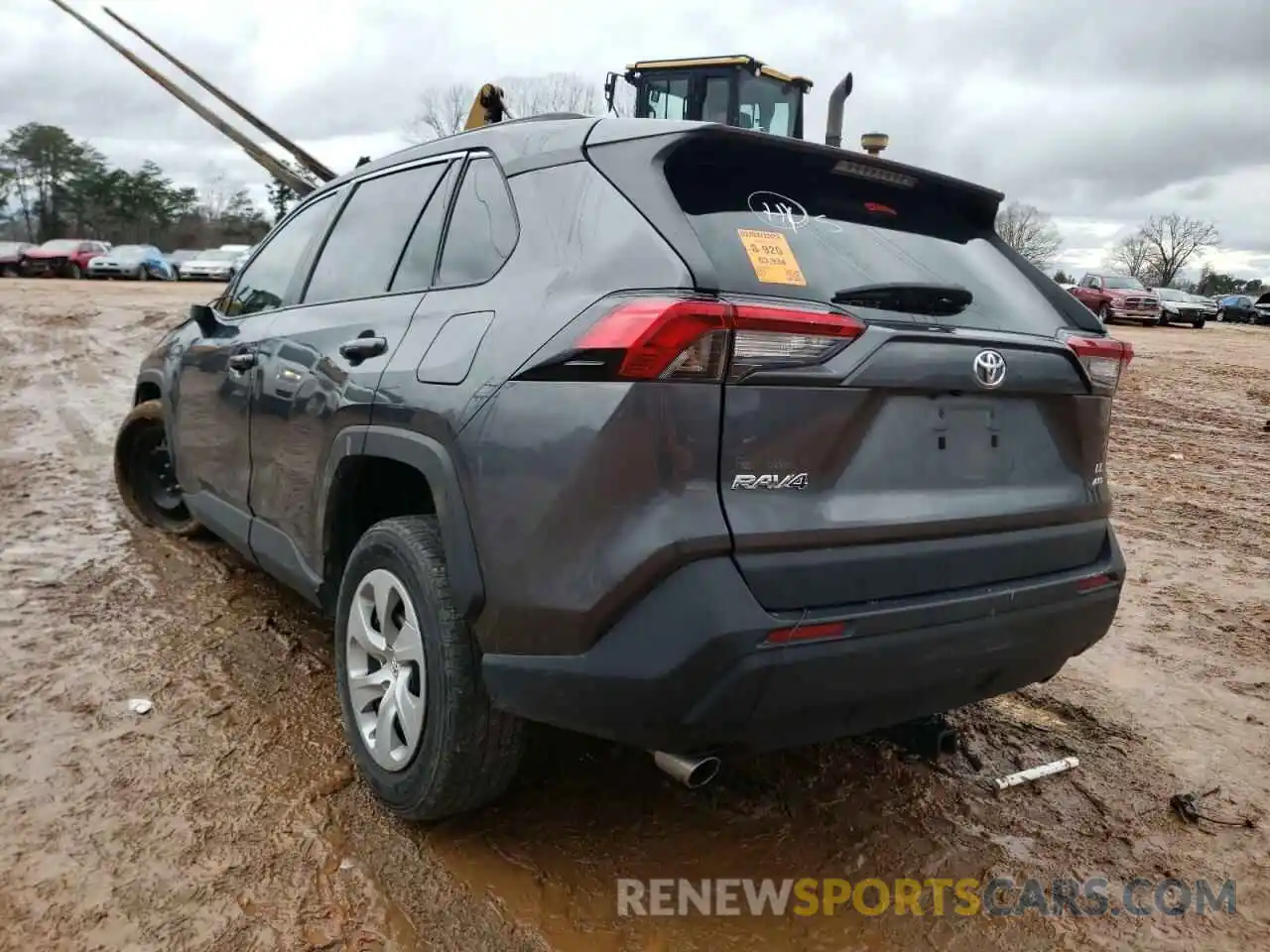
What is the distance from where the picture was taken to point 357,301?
299cm

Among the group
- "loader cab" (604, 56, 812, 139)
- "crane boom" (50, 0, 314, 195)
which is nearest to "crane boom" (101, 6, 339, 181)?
"crane boom" (50, 0, 314, 195)

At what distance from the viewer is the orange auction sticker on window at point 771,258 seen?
2047mm

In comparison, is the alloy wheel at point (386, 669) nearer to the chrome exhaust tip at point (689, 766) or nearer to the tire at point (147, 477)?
the chrome exhaust tip at point (689, 766)

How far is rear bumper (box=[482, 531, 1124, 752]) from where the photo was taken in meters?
1.87

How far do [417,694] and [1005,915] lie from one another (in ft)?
5.09

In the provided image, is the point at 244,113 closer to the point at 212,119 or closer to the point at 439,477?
the point at 212,119

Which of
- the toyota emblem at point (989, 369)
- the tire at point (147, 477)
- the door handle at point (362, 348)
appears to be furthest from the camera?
the tire at point (147, 477)

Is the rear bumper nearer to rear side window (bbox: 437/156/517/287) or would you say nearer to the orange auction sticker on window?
the orange auction sticker on window

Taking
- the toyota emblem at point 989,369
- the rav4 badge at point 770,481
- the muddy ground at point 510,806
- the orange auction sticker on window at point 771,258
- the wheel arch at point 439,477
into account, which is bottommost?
the muddy ground at point 510,806

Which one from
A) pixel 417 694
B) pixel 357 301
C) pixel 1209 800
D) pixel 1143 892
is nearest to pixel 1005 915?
pixel 1143 892

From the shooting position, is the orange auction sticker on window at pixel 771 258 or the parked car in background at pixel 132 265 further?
the parked car in background at pixel 132 265

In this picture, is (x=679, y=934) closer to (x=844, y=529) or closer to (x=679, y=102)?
(x=844, y=529)

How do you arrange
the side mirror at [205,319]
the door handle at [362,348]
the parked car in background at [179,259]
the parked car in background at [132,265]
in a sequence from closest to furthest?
1. the door handle at [362,348]
2. the side mirror at [205,319]
3. the parked car in background at [132,265]
4. the parked car in background at [179,259]

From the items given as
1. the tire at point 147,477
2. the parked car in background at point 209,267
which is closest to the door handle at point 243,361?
the tire at point 147,477
